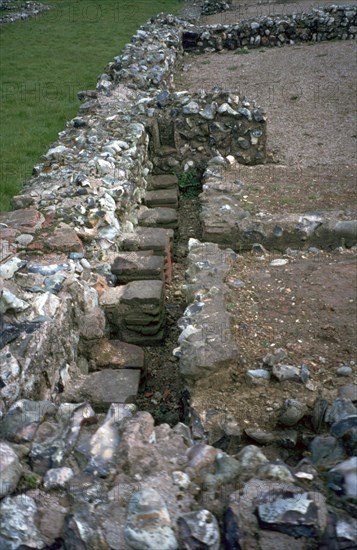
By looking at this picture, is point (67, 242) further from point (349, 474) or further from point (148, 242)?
point (349, 474)

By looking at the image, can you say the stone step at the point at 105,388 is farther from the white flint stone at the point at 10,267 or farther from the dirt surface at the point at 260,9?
the dirt surface at the point at 260,9

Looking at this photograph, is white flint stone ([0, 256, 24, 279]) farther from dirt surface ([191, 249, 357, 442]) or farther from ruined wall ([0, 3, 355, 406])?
dirt surface ([191, 249, 357, 442])

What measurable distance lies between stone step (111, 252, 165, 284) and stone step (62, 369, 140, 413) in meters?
1.03

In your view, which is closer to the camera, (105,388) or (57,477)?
(57,477)

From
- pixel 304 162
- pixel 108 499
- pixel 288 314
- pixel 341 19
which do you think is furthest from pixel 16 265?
pixel 341 19

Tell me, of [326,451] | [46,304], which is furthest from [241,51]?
[326,451]

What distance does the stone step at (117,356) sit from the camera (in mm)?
3406

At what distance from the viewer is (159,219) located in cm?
528

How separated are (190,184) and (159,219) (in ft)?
3.73

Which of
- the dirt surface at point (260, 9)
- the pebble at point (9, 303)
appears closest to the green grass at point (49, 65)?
the dirt surface at point (260, 9)

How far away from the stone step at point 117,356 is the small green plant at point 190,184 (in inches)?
116

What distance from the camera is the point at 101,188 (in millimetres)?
4582

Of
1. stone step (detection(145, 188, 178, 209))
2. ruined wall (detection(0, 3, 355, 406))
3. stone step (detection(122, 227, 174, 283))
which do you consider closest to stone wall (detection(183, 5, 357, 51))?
ruined wall (detection(0, 3, 355, 406))

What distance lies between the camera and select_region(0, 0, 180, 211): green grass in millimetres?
7555
